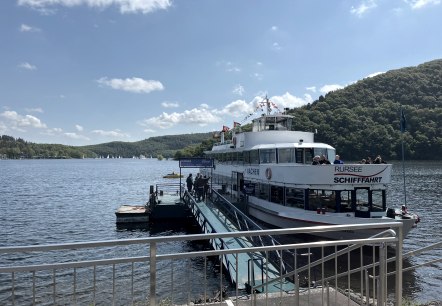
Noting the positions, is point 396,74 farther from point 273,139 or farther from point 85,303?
point 85,303

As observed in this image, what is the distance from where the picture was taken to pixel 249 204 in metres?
27.1

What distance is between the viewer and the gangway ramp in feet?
36.3

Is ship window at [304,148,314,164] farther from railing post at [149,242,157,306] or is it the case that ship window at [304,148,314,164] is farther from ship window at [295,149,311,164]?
railing post at [149,242,157,306]

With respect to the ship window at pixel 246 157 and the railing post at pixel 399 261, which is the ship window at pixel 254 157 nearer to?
the ship window at pixel 246 157

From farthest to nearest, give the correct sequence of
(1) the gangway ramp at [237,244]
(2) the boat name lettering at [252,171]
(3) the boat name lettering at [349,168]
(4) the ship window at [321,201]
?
1. (2) the boat name lettering at [252,171]
2. (4) the ship window at [321,201]
3. (3) the boat name lettering at [349,168]
4. (1) the gangway ramp at [237,244]

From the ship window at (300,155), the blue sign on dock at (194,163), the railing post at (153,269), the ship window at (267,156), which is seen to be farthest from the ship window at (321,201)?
the railing post at (153,269)

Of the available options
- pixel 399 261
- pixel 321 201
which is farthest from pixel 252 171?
pixel 399 261

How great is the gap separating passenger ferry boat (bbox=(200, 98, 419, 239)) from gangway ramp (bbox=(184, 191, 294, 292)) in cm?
258

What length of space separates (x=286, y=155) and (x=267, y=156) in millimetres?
1590

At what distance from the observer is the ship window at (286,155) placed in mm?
22736

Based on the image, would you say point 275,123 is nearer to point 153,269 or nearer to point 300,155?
point 300,155

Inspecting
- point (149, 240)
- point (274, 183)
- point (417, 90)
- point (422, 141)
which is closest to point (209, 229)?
point (274, 183)

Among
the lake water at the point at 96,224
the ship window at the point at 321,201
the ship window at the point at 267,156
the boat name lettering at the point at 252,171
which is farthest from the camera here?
the boat name lettering at the point at 252,171

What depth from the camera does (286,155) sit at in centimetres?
2294
